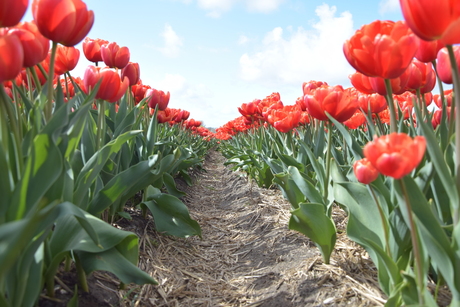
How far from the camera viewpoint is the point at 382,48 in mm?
1135

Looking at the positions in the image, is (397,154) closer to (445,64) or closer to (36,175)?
(445,64)

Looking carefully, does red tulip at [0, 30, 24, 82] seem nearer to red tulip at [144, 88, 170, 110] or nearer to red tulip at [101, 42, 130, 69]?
red tulip at [101, 42, 130, 69]

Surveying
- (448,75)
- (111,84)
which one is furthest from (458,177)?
(111,84)

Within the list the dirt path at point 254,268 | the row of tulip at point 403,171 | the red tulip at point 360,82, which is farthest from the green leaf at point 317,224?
the red tulip at point 360,82

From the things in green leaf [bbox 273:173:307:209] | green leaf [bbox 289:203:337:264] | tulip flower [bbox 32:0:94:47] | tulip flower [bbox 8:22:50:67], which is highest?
tulip flower [bbox 32:0:94:47]

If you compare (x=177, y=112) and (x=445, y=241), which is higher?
(x=177, y=112)

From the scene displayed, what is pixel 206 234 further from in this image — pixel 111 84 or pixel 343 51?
pixel 343 51

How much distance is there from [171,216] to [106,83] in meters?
1.10

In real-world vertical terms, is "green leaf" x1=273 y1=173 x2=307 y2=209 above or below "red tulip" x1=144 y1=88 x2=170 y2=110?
below

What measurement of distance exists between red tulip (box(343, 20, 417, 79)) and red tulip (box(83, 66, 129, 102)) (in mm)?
1137

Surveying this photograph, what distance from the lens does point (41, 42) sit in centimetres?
136

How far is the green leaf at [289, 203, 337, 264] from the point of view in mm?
1750

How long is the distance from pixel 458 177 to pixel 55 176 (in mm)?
1207

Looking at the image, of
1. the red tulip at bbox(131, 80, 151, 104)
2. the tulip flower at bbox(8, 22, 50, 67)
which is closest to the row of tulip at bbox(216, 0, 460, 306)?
the tulip flower at bbox(8, 22, 50, 67)
